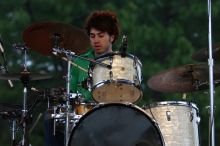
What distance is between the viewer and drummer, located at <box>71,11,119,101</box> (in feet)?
19.7

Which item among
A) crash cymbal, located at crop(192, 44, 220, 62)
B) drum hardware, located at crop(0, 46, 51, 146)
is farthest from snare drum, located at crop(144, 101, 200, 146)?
drum hardware, located at crop(0, 46, 51, 146)

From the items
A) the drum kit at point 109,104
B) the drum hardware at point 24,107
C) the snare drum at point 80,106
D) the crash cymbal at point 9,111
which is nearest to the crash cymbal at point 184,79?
the drum kit at point 109,104

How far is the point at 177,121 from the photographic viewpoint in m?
5.96

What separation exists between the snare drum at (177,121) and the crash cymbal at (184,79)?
1.56 feet

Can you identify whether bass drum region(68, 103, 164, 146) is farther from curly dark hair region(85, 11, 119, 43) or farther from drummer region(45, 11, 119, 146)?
curly dark hair region(85, 11, 119, 43)

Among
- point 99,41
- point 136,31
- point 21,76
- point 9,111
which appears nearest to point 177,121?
point 99,41

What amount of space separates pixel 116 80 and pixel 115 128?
635mm

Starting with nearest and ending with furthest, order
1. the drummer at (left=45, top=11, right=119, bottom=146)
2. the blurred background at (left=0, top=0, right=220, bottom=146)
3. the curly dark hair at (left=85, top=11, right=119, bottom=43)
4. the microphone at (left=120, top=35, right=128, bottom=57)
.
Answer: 1. the microphone at (left=120, top=35, right=128, bottom=57)
2. the drummer at (left=45, top=11, right=119, bottom=146)
3. the curly dark hair at (left=85, top=11, right=119, bottom=43)
4. the blurred background at (left=0, top=0, right=220, bottom=146)

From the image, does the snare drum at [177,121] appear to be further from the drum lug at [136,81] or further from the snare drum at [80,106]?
the snare drum at [80,106]

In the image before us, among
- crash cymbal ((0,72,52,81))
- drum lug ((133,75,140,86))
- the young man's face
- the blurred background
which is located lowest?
drum lug ((133,75,140,86))

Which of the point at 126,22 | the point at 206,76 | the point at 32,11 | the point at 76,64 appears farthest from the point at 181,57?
the point at 76,64

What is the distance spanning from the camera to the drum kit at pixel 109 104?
Answer: 4.98 m

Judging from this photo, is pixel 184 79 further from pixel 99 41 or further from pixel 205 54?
pixel 99 41

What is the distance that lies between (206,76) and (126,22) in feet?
22.9
